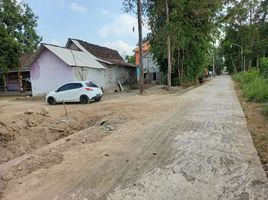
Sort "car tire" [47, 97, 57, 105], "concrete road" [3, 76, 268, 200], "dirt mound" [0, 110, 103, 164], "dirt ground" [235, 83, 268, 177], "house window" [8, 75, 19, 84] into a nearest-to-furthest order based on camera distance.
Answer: "concrete road" [3, 76, 268, 200] → "dirt ground" [235, 83, 268, 177] → "dirt mound" [0, 110, 103, 164] → "car tire" [47, 97, 57, 105] → "house window" [8, 75, 19, 84]

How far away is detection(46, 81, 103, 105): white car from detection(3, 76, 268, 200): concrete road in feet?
36.9

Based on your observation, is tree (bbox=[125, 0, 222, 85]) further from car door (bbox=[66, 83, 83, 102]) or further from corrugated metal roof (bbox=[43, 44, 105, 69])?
car door (bbox=[66, 83, 83, 102])

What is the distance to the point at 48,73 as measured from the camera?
2516cm

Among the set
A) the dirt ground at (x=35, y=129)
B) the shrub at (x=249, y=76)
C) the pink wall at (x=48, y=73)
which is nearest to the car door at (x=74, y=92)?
the pink wall at (x=48, y=73)

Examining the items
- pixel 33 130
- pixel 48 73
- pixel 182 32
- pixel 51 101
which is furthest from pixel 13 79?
pixel 33 130

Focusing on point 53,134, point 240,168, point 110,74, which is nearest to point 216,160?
point 240,168

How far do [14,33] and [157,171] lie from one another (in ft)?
115

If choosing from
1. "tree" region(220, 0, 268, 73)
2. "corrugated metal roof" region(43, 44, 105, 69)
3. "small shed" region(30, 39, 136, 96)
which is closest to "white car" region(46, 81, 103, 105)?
"small shed" region(30, 39, 136, 96)

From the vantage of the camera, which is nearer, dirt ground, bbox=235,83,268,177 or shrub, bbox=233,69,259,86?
dirt ground, bbox=235,83,268,177

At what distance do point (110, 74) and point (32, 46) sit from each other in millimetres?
13276

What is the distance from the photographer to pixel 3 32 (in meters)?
29.4

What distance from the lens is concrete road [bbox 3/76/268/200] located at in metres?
4.36

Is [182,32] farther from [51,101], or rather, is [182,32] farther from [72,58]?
[51,101]

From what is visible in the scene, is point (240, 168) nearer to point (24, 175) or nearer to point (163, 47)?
point (24, 175)
